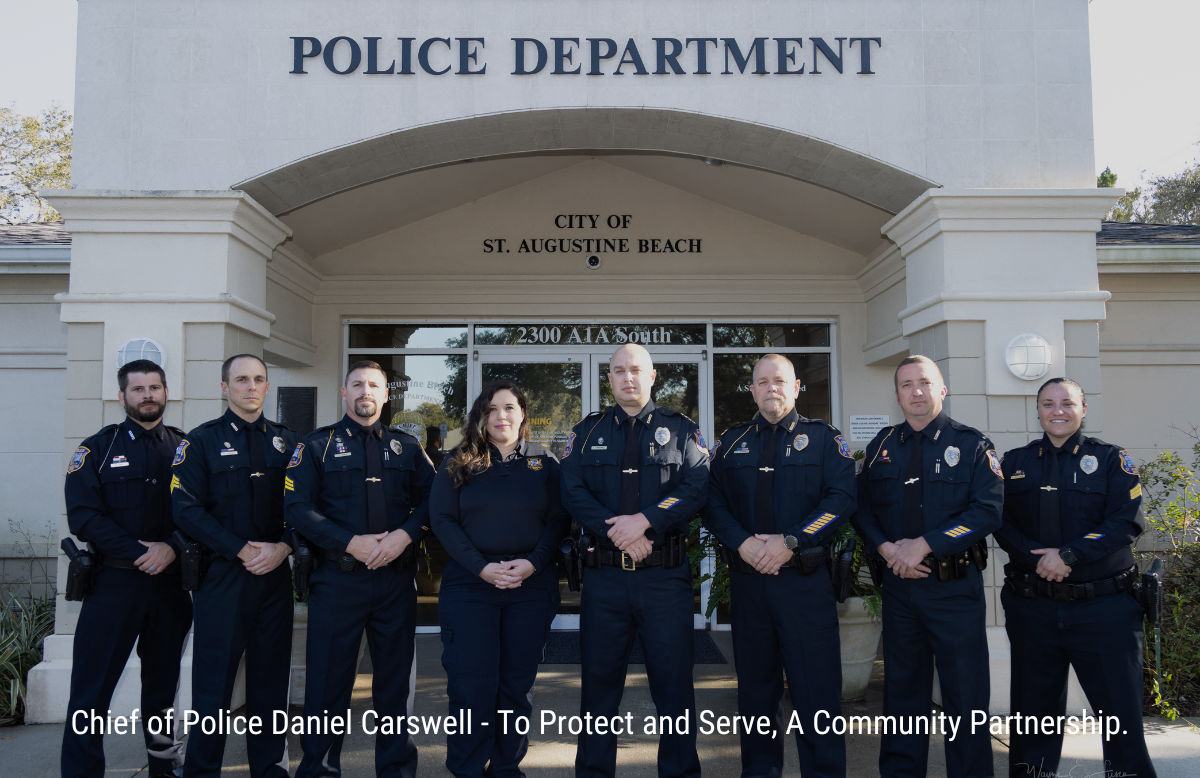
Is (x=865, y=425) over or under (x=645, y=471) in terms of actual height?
over

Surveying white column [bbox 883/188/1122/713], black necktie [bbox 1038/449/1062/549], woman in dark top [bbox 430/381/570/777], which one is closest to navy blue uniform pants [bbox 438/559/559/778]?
woman in dark top [bbox 430/381/570/777]

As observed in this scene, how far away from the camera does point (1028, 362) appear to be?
4.82 metres

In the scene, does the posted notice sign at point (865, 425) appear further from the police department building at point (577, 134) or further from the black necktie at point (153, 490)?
the black necktie at point (153, 490)

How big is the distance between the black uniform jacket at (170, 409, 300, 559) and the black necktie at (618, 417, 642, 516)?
178cm

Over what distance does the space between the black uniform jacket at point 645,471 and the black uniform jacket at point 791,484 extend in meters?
0.17

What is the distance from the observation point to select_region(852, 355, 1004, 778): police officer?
3480 millimetres

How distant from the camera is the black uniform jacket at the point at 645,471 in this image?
139 inches

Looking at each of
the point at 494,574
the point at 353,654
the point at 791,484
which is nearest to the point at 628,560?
the point at 494,574

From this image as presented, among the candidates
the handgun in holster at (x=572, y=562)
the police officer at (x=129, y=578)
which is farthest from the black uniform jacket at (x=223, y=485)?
the handgun in holster at (x=572, y=562)

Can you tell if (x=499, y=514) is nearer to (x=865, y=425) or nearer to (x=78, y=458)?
(x=78, y=458)

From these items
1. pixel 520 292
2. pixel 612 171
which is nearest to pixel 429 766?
pixel 520 292

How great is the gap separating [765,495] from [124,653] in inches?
132

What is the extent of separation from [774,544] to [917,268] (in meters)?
2.87

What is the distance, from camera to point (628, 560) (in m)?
3.52
